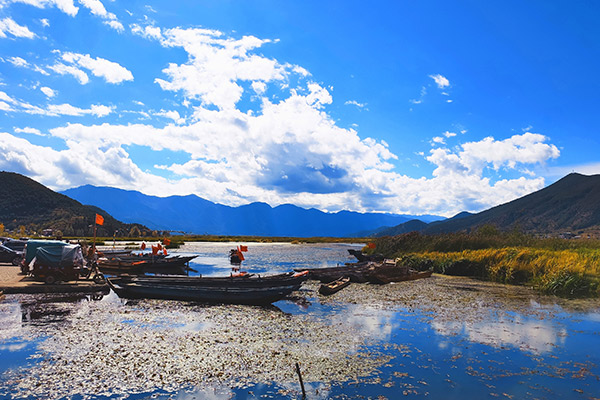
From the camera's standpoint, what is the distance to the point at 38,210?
391 ft

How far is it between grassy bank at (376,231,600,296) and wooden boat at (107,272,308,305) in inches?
671

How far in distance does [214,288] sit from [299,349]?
9783mm

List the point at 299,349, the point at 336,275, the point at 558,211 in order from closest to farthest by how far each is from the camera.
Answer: the point at 299,349, the point at 336,275, the point at 558,211

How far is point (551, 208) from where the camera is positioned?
16850cm

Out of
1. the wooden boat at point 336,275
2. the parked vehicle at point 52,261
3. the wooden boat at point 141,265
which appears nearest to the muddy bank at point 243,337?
the parked vehicle at point 52,261

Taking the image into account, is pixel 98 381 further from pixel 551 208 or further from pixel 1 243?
pixel 551 208

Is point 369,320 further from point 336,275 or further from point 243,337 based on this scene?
point 336,275

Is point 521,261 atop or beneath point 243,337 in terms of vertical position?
atop

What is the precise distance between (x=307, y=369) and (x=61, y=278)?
20.5m

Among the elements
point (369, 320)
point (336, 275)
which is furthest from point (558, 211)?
point (369, 320)

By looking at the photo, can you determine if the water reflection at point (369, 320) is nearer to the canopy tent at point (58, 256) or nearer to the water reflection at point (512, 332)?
the water reflection at point (512, 332)

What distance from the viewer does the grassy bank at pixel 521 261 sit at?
80.5ft

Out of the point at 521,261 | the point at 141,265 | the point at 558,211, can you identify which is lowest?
the point at 141,265

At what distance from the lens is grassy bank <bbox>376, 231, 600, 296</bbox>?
2455 centimetres
